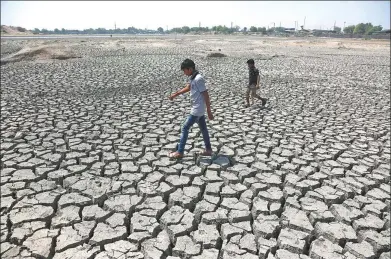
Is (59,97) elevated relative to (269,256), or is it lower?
elevated

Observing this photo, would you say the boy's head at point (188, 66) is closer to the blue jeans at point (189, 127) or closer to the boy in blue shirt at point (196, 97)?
the boy in blue shirt at point (196, 97)

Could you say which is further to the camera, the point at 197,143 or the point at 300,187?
the point at 197,143

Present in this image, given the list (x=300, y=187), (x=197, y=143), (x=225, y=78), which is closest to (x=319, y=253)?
(x=300, y=187)

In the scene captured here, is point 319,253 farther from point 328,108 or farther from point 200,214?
point 328,108

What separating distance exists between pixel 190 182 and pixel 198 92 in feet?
3.66

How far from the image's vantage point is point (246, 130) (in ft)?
17.7

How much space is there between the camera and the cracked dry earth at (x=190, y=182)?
2.58 metres

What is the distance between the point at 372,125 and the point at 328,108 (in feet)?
4.44

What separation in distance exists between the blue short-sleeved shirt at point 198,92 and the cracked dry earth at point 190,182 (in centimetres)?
76

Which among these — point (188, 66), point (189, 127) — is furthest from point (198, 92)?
point (189, 127)

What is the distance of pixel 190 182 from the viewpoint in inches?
139

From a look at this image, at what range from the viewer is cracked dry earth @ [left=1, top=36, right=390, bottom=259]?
8.45 ft

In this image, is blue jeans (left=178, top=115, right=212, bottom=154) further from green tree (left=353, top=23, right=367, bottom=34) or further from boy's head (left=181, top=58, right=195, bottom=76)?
green tree (left=353, top=23, right=367, bottom=34)

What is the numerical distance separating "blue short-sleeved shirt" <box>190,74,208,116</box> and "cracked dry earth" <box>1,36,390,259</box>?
0.76 metres
